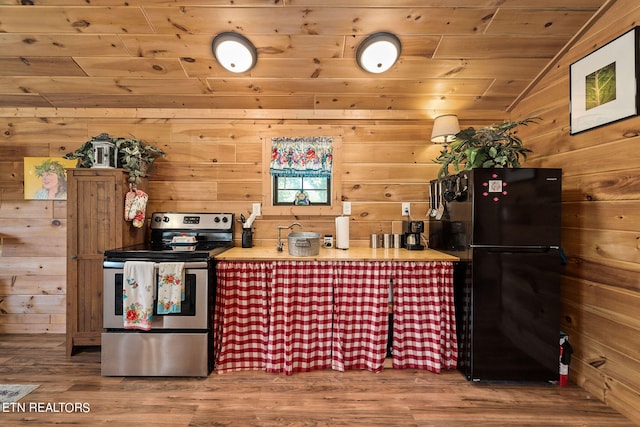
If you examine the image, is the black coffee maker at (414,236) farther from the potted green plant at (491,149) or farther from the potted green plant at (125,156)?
the potted green plant at (125,156)

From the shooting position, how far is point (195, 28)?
6.76ft

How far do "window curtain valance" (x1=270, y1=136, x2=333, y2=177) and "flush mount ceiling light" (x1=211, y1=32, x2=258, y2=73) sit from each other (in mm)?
753

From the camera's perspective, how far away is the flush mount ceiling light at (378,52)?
210 centimetres

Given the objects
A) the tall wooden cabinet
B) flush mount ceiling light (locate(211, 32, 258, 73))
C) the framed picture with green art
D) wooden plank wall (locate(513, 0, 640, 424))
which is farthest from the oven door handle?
the framed picture with green art

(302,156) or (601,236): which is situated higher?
(302,156)

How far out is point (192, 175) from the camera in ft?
9.45

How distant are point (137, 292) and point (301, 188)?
161cm

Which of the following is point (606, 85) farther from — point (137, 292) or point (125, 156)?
point (125, 156)

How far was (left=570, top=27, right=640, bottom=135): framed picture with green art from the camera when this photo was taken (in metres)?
1.74

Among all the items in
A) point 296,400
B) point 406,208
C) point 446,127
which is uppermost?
point 446,127

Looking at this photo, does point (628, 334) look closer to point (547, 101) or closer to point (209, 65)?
point (547, 101)
